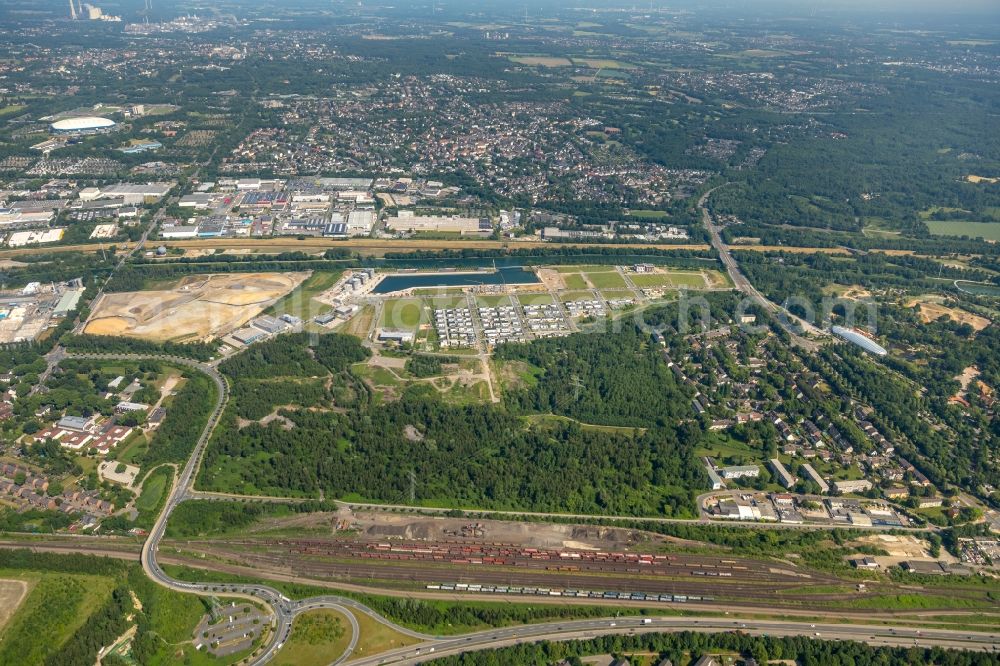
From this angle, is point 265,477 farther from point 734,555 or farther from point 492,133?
point 492,133

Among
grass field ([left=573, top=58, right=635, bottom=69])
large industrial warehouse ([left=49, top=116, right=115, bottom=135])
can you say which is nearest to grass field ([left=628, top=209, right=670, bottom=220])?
large industrial warehouse ([left=49, top=116, right=115, bottom=135])

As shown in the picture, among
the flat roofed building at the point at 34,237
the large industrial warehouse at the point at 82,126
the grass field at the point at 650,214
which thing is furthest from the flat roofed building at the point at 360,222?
the large industrial warehouse at the point at 82,126

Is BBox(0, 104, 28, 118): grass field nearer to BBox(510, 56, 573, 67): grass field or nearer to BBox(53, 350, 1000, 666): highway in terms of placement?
BBox(510, 56, 573, 67): grass field

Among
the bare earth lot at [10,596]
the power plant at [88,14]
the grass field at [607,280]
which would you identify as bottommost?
the bare earth lot at [10,596]

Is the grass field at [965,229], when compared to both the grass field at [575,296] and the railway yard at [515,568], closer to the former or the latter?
the grass field at [575,296]

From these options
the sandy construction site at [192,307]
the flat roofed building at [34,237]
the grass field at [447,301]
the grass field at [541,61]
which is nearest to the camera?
the sandy construction site at [192,307]

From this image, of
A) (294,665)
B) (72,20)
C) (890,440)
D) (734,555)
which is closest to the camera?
(294,665)

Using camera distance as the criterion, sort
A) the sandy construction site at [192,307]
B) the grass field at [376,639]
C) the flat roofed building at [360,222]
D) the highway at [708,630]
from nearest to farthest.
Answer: the grass field at [376,639] → the highway at [708,630] → the sandy construction site at [192,307] → the flat roofed building at [360,222]

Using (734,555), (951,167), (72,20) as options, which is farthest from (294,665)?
(72,20)
